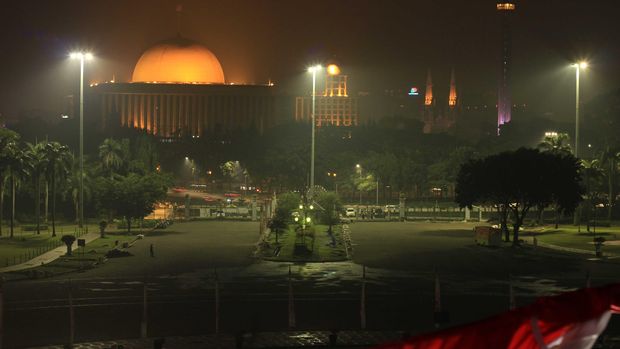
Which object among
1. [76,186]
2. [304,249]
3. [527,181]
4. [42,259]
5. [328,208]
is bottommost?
[42,259]

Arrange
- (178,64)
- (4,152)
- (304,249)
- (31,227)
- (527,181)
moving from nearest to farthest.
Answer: (304,249), (527,181), (4,152), (31,227), (178,64)

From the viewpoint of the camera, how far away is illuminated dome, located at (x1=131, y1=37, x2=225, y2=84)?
180m

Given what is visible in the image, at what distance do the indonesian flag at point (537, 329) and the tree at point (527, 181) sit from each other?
65.8 meters

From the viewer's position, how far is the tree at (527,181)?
2771 inches

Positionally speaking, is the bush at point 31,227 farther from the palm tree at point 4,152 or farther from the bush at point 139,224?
the bush at point 139,224

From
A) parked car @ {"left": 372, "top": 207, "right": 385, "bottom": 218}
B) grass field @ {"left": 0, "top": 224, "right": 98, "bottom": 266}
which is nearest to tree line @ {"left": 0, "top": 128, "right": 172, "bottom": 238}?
grass field @ {"left": 0, "top": 224, "right": 98, "bottom": 266}

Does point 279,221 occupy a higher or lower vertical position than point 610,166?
lower

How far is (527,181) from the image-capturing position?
70.2 meters

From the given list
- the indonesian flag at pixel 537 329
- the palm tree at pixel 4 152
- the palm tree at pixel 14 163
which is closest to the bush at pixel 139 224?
the palm tree at pixel 14 163

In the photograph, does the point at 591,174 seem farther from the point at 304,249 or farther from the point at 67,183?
the point at 67,183

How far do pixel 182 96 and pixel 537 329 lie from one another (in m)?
185

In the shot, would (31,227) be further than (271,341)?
Yes

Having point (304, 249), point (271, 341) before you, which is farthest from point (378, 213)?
point (271, 341)

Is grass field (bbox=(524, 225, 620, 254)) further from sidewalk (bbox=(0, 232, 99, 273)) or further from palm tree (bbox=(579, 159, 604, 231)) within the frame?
sidewalk (bbox=(0, 232, 99, 273))
